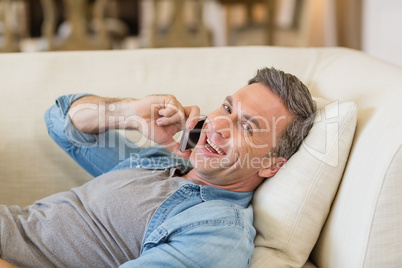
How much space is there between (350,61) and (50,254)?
3.50 ft

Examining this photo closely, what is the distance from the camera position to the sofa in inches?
47.6

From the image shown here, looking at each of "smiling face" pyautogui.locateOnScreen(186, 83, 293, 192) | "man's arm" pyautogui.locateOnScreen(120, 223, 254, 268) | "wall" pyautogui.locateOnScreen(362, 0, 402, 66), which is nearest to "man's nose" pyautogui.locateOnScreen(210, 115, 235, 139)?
"smiling face" pyautogui.locateOnScreen(186, 83, 293, 192)

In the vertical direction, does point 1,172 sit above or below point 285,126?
below

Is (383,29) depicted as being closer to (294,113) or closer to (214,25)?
(214,25)

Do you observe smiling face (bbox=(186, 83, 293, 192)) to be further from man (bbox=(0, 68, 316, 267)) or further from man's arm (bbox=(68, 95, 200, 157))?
man's arm (bbox=(68, 95, 200, 157))

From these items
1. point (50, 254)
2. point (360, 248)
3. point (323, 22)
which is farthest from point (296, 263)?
point (323, 22)

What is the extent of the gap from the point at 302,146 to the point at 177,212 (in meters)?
0.36

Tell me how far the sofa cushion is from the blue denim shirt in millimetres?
64

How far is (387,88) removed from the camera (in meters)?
1.38

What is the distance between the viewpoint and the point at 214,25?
5883mm

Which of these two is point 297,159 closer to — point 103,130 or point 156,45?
point 103,130

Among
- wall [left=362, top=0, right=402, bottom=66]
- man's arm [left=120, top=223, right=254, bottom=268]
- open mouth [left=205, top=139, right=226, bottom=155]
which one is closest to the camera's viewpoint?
man's arm [left=120, top=223, right=254, bottom=268]

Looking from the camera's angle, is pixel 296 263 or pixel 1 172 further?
pixel 1 172

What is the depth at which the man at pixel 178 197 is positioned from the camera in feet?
4.11
